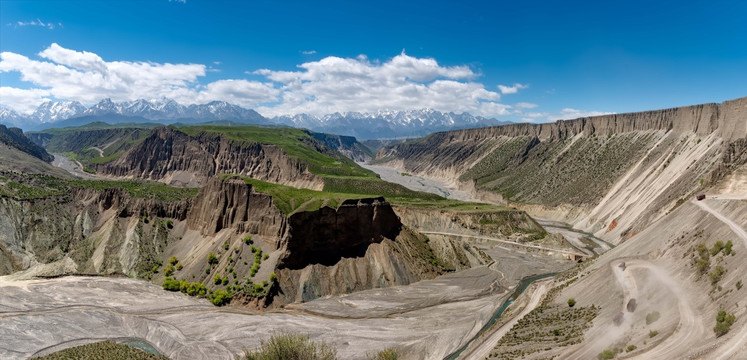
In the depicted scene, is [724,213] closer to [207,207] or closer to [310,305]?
[310,305]

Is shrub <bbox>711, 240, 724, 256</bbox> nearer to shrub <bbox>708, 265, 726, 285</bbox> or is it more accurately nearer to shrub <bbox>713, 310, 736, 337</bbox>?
shrub <bbox>708, 265, 726, 285</bbox>

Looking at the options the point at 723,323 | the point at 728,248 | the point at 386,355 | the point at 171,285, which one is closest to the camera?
the point at 723,323

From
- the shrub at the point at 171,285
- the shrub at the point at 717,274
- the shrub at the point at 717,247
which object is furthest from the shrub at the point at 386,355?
the shrub at the point at 171,285

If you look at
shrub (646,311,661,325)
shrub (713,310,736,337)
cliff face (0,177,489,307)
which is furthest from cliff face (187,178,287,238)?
shrub (713,310,736,337)

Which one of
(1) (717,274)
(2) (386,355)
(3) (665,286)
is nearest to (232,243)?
(2) (386,355)

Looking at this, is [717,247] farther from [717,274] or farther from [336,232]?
[336,232]

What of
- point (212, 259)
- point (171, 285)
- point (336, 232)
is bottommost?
point (171, 285)

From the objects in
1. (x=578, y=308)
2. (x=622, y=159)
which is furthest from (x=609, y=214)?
(x=578, y=308)
